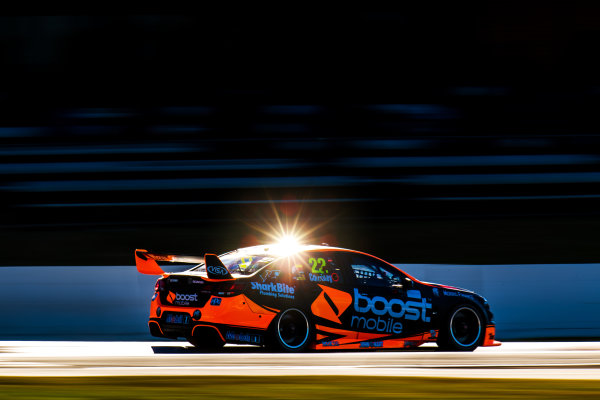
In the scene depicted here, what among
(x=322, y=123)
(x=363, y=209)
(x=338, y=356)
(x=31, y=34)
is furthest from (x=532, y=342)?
(x=31, y=34)

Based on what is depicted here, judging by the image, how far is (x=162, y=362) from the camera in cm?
941

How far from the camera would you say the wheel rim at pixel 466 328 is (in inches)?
438

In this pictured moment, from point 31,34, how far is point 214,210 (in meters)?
6.01

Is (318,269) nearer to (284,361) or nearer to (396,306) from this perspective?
(396,306)

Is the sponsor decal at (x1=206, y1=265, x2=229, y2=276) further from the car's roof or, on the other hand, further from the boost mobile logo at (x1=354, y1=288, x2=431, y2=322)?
the boost mobile logo at (x1=354, y1=288, x2=431, y2=322)

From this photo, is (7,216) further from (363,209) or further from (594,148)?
(594,148)

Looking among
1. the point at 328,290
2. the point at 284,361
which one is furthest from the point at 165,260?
the point at 284,361

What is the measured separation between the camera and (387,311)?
35.4ft

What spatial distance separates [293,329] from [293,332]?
3cm

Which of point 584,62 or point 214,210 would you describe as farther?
point 584,62

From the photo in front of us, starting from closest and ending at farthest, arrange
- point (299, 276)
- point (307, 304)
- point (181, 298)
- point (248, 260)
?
1. point (181, 298)
2. point (307, 304)
3. point (299, 276)
4. point (248, 260)

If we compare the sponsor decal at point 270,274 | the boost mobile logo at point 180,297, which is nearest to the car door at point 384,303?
the sponsor decal at point 270,274

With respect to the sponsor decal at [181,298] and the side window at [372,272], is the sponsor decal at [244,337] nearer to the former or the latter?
the sponsor decal at [181,298]

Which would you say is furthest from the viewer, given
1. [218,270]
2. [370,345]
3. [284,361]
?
[370,345]
